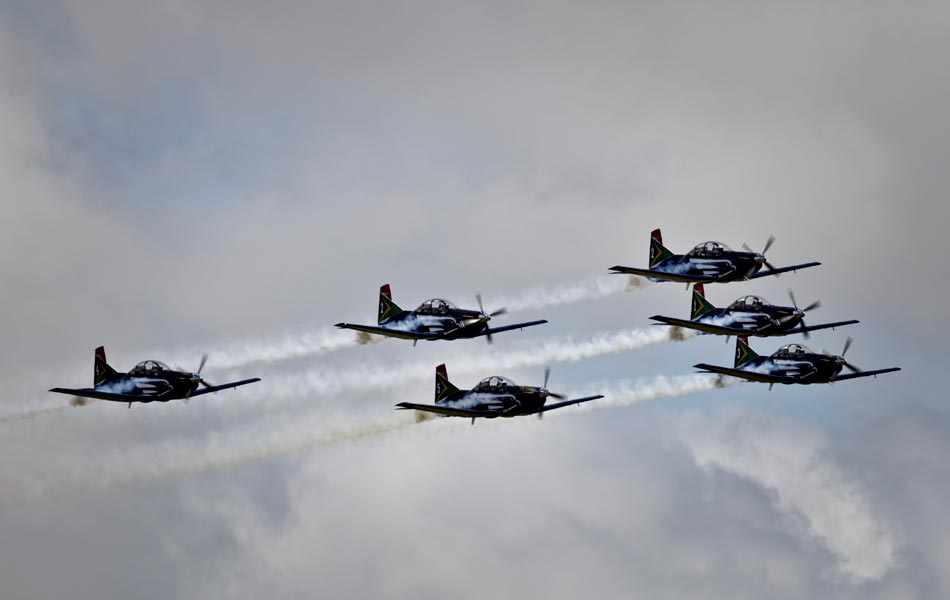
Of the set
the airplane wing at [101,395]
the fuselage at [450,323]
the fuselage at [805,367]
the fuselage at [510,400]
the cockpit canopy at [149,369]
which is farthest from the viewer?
the fuselage at [450,323]

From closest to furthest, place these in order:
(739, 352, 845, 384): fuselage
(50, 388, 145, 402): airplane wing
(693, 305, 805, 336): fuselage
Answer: (739, 352, 845, 384): fuselage
(50, 388, 145, 402): airplane wing
(693, 305, 805, 336): fuselage

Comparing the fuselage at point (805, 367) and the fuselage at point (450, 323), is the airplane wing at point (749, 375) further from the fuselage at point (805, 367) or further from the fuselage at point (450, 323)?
the fuselage at point (450, 323)

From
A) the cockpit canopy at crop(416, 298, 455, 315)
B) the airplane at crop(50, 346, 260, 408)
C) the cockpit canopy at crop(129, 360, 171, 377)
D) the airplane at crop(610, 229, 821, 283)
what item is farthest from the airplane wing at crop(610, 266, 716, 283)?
the cockpit canopy at crop(129, 360, 171, 377)

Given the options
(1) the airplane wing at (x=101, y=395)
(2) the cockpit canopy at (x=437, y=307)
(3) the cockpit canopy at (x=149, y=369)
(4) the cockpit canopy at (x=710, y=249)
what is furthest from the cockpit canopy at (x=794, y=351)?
(1) the airplane wing at (x=101, y=395)

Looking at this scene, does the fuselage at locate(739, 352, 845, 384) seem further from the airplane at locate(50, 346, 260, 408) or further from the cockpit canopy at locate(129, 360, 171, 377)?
the cockpit canopy at locate(129, 360, 171, 377)

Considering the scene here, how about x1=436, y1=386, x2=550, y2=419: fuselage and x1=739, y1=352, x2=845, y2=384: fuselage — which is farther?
x1=739, y1=352, x2=845, y2=384: fuselage

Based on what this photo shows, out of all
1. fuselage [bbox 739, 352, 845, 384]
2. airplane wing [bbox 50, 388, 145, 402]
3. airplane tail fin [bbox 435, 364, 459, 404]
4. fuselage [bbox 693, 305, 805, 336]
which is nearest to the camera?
airplane tail fin [bbox 435, 364, 459, 404]

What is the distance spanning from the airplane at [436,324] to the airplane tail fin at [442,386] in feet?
14.4

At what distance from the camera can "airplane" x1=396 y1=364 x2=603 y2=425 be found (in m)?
162

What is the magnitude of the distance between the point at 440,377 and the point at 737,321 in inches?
740

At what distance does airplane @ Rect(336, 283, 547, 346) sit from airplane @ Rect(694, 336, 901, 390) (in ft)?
41.5

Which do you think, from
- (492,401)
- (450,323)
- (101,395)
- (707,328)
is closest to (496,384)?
(492,401)

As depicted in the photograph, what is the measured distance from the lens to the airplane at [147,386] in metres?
169

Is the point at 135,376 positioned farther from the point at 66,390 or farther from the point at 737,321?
the point at 737,321
